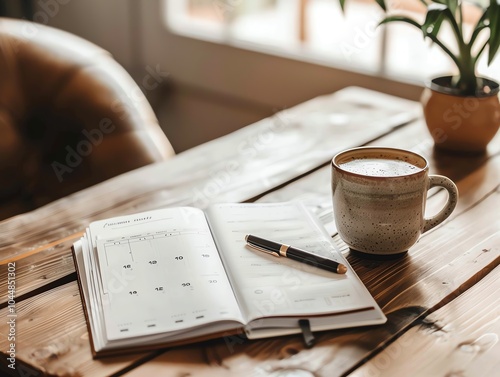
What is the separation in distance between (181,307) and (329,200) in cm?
40

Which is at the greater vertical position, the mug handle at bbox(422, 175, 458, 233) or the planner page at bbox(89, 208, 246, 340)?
the mug handle at bbox(422, 175, 458, 233)

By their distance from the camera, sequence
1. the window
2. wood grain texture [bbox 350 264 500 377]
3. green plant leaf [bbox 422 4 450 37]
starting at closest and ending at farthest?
wood grain texture [bbox 350 264 500 377] → green plant leaf [bbox 422 4 450 37] → the window

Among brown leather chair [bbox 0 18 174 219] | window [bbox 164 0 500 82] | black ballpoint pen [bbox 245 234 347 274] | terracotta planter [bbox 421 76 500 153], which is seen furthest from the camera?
window [bbox 164 0 500 82]

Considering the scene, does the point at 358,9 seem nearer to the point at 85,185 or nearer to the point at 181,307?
the point at 85,185

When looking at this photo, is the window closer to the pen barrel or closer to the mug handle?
the mug handle

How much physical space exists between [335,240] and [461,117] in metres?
0.41

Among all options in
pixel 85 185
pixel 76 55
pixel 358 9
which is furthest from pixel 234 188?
pixel 358 9

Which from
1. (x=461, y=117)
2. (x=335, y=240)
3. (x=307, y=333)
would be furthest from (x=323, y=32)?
(x=307, y=333)

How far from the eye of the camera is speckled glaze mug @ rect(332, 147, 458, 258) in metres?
0.85

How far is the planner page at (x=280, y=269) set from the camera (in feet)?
2.49

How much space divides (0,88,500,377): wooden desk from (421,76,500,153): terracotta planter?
0.10 feet

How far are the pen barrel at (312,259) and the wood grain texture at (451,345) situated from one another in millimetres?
124

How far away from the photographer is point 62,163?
5.47 ft

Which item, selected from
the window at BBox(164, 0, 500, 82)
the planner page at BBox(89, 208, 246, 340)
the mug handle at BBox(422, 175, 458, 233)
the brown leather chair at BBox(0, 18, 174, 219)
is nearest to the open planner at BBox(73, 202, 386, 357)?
the planner page at BBox(89, 208, 246, 340)
